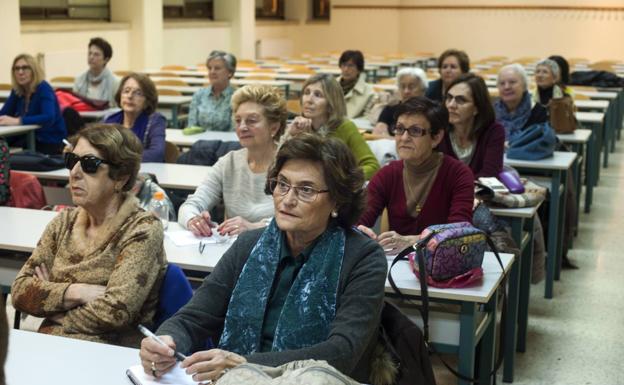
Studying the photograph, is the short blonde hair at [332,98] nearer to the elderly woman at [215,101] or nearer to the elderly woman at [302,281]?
the elderly woman at [215,101]

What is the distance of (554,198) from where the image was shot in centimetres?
516

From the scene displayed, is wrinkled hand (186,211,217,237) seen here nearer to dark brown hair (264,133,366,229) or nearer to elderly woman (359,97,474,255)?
elderly woman (359,97,474,255)

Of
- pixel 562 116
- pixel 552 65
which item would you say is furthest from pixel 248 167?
pixel 552 65

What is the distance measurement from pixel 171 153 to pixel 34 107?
205 centimetres

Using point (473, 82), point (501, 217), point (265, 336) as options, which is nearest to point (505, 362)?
point (501, 217)

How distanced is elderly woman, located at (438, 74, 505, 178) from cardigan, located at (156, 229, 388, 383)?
7.25 ft

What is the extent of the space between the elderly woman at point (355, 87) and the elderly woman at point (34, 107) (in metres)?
2.36

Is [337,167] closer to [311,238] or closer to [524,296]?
[311,238]

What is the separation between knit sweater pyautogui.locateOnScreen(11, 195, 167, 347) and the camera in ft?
9.03

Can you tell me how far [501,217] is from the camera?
4332 mm

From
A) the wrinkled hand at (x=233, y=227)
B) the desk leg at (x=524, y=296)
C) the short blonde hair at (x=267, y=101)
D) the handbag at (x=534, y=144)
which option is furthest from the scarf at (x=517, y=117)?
the wrinkled hand at (x=233, y=227)

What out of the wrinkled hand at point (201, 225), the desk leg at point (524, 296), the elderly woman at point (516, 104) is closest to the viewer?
the wrinkled hand at point (201, 225)

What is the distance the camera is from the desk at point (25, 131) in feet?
22.5

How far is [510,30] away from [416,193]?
1591 centimetres
